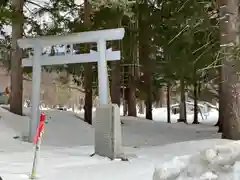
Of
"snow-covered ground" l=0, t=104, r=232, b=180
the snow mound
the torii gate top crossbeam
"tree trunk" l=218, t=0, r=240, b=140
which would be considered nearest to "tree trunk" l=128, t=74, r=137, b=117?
"snow-covered ground" l=0, t=104, r=232, b=180

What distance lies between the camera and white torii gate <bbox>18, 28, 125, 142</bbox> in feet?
35.6

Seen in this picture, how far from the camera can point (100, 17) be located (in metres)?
16.6

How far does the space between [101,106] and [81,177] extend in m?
2.86

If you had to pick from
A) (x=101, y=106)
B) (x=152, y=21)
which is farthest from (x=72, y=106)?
(x=101, y=106)

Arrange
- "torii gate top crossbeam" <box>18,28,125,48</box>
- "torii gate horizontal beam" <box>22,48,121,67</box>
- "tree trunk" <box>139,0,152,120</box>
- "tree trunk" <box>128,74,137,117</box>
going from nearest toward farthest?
"torii gate top crossbeam" <box>18,28,125,48</box>
"torii gate horizontal beam" <box>22,48,121,67</box>
"tree trunk" <box>139,0,152,120</box>
"tree trunk" <box>128,74,137,117</box>

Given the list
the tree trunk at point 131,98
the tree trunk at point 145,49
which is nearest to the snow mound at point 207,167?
the tree trunk at point 145,49

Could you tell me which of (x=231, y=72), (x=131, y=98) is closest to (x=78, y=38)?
(x=231, y=72)

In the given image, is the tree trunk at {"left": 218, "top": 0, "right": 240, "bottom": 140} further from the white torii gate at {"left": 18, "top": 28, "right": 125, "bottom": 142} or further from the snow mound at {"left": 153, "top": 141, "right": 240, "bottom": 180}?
the snow mound at {"left": 153, "top": 141, "right": 240, "bottom": 180}

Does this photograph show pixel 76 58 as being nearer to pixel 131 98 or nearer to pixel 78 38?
pixel 78 38

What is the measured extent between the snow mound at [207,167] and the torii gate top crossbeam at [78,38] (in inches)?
249

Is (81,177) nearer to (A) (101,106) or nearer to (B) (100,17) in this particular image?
(A) (101,106)

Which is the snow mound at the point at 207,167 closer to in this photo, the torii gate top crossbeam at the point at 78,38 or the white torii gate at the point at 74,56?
the white torii gate at the point at 74,56

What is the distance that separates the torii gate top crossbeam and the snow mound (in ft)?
20.8

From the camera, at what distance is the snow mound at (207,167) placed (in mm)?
4176
